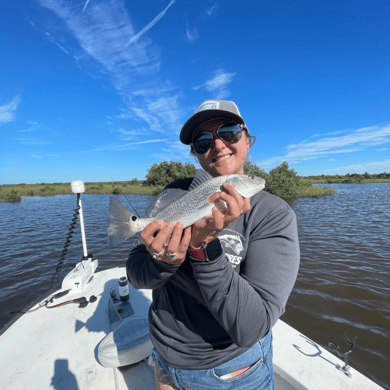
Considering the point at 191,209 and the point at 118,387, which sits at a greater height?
the point at 191,209

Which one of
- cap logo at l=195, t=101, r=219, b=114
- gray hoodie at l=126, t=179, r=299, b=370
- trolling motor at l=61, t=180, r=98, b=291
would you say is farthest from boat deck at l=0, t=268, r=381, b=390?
cap logo at l=195, t=101, r=219, b=114

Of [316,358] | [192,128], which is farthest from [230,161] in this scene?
[316,358]

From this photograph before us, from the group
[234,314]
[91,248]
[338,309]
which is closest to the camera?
[234,314]

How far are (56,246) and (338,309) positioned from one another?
1615cm

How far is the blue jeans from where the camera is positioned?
176 centimetres

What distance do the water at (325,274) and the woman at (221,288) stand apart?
6268mm

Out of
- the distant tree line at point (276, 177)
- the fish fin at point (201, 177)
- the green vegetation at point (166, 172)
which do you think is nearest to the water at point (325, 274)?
the fish fin at point (201, 177)

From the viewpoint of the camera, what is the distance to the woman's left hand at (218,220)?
5.09ft

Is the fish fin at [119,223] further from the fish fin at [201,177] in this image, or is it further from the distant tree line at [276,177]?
the distant tree line at [276,177]

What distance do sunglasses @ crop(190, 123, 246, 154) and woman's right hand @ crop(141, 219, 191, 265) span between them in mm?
1068

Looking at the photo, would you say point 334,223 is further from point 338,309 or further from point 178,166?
point 178,166

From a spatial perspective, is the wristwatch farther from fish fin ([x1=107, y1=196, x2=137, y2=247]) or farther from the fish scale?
fish fin ([x1=107, y1=196, x2=137, y2=247])

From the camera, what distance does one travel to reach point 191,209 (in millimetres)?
2225

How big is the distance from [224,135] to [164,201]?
3.38ft
